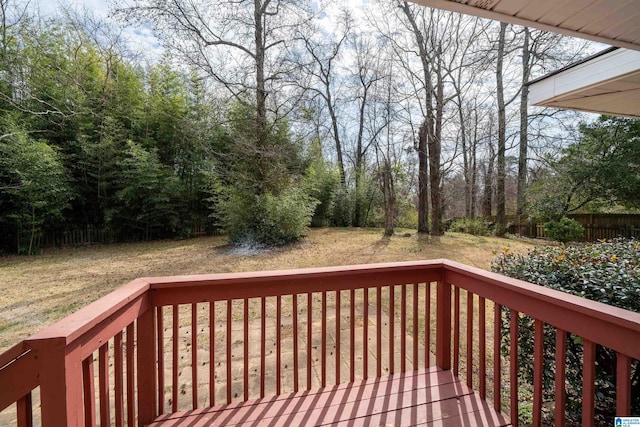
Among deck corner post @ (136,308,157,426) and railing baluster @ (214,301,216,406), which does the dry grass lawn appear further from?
railing baluster @ (214,301,216,406)

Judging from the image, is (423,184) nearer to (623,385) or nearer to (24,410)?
(623,385)

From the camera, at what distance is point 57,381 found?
87cm

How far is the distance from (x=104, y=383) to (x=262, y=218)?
690cm

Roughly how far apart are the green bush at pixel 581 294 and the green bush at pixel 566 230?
786cm

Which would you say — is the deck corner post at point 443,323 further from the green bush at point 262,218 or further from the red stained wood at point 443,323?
the green bush at point 262,218

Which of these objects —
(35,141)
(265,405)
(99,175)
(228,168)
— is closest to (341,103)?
(228,168)

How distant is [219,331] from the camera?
3.32 metres

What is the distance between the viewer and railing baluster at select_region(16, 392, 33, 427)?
2.76 ft

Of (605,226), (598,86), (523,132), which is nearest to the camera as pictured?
(598,86)

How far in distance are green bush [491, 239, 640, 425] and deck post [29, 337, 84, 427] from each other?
216 cm

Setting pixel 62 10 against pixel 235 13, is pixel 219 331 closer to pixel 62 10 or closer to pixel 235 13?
pixel 62 10

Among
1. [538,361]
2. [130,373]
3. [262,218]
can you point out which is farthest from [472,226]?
[130,373]

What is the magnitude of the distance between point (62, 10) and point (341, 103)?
36.0ft

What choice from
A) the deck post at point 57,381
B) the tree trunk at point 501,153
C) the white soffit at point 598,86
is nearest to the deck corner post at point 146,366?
the deck post at point 57,381
